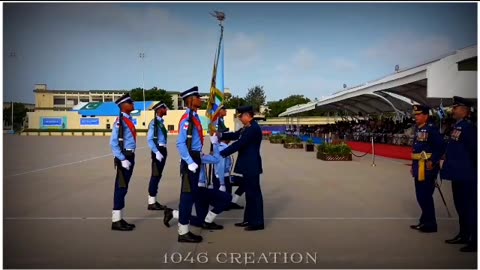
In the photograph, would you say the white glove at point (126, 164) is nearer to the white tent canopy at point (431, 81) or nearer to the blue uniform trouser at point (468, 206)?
the blue uniform trouser at point (468, 206)

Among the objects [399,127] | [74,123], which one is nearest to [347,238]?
[399,127]

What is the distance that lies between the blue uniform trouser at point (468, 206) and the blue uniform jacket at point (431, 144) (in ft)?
1.64

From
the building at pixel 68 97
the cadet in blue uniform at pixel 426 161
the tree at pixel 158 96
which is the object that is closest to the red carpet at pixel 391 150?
the cadet in blue uniform at pixel 426 161

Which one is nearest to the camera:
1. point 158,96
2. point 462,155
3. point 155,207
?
point 462,155

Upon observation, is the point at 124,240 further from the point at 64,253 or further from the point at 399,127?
the point at 399,127

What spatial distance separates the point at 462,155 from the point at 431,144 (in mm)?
553

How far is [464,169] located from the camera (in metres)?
4.59

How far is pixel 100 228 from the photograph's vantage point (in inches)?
216

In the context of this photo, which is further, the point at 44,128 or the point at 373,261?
the point at 44,128

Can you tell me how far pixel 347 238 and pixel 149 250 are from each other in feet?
7.26

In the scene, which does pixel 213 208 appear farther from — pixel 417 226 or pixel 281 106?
pixel 281 106

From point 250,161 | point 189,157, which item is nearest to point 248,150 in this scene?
point 250,161

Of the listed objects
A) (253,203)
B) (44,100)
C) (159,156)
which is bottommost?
(253,203)

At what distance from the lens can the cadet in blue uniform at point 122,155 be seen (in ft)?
17.8
